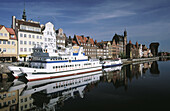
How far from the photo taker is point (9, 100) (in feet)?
64.3

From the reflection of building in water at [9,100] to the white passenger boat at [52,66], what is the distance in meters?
7.60

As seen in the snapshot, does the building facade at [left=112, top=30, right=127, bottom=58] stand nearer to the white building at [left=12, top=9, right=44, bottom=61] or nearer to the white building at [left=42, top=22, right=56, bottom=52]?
the white building at [left=42, top=22, right=56, bottom=52]

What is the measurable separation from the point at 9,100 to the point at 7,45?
29.2 m

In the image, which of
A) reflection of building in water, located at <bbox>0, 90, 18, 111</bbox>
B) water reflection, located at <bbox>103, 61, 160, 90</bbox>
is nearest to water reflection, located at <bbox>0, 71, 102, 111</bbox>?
reflection of building in water, located at <bbox>0, 90, 18, 111</bbox>

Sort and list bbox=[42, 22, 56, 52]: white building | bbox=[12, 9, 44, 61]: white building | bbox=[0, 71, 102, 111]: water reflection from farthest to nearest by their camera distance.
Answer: bbox=[42, 22, 56, 52]: white building
bbox=[12, 9, 44, 61]: white building
bbox=[0, 71, 102, 111]: water reflection

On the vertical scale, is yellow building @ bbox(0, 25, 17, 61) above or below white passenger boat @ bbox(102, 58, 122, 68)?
above

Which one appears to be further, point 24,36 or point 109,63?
point 109,63

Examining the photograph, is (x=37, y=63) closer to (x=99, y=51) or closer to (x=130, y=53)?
(x=99, y=51)

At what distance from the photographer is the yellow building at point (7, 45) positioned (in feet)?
134

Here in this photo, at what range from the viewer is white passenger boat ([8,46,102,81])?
30222mm

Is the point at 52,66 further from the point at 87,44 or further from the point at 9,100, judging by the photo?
the point at 87,44

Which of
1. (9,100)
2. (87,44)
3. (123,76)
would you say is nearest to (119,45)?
(87,44)

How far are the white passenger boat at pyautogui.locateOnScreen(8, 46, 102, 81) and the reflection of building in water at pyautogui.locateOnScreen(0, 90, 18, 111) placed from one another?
24.9 feet

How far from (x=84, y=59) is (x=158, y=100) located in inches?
1072
